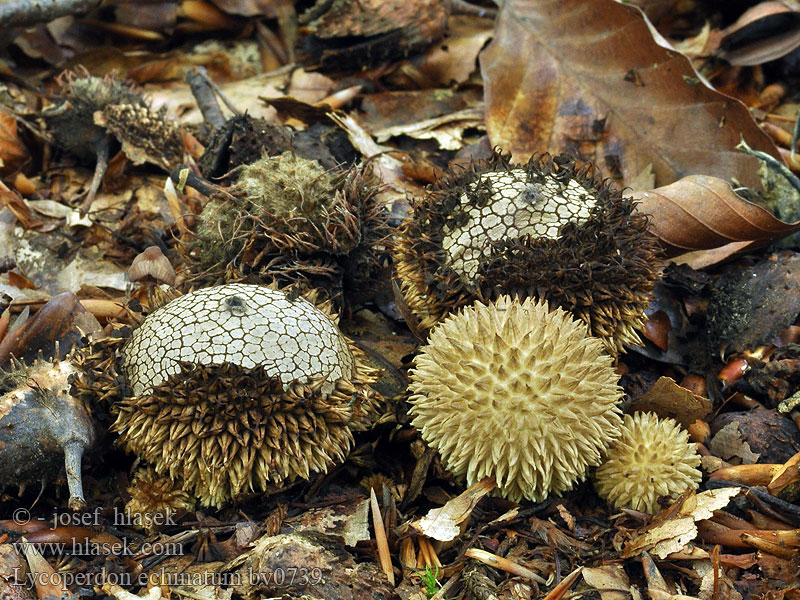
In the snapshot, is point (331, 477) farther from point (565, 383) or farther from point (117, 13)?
point (117, 13)

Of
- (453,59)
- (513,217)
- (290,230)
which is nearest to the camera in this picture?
(513,217)

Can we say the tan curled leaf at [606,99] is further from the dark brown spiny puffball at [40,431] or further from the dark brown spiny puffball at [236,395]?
the dark brown spiny puffball at [40,431]

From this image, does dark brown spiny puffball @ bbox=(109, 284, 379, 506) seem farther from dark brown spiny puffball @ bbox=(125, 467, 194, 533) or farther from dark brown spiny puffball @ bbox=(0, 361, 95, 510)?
dark brown spiny puffball @ bbox=(0, 361, 95, 510)

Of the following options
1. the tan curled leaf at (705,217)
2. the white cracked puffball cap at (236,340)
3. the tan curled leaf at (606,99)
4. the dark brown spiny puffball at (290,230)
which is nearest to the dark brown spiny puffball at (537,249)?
the tan curled leaf at (705,217)

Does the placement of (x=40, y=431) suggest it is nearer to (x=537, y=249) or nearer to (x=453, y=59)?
(x=537, y=249)

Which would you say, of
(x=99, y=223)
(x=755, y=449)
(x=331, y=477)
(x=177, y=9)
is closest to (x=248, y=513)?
(x=331, y=477)

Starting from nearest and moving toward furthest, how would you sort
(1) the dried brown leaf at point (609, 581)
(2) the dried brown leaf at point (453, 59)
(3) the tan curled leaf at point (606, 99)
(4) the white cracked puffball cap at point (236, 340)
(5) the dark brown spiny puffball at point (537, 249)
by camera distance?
(1) the dried brown leaf at point (609, 581) → (4) the white cracked puffball cap at point (236, 340) → (5) the dark brown spiny puffball at point (537, 249) → (3) the tan curled leaf at point (606, 99) → (2) the dried brown leaf at point (453, 59)

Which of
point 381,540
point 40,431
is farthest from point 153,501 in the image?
point 381,540
